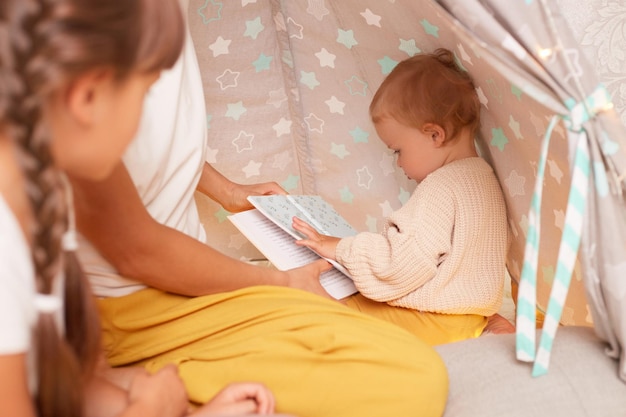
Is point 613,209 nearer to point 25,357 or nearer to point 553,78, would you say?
point 553,78

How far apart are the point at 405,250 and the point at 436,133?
264 millimetres

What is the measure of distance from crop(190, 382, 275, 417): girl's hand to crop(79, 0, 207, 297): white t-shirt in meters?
0.28

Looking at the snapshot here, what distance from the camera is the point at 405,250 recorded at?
130cm

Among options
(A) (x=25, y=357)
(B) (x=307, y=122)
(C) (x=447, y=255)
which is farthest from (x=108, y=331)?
(B) (x=307, y=122)

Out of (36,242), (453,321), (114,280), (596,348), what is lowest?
(453,321)

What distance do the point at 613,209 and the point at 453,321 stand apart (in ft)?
1.67

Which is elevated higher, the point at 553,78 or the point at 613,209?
the point at 553,78

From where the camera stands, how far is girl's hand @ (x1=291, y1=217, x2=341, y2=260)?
1.37 meters

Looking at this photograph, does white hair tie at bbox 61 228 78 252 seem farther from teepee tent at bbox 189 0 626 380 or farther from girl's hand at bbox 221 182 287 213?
girl's hand at bbox 221 182 287 213

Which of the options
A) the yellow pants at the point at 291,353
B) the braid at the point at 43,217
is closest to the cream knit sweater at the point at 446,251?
the yellow pants at the point at 291,353

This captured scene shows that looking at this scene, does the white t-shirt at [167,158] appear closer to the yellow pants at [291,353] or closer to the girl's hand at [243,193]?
the yellow pants at [291,353]

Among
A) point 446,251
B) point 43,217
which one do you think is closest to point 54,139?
point 43,217

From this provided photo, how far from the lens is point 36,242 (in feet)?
1.99

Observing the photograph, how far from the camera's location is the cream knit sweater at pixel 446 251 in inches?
51.5
